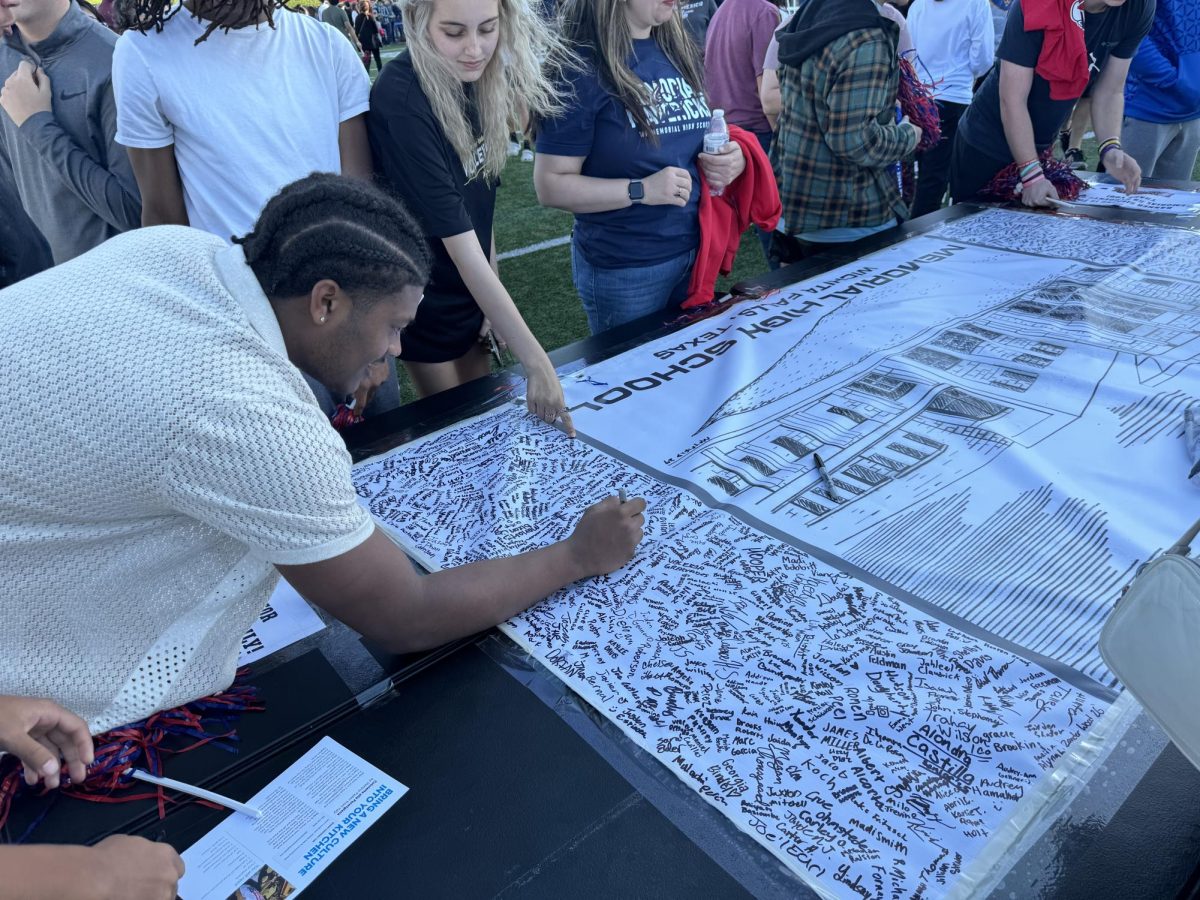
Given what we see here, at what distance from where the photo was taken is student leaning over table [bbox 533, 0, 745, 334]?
1.54 metres

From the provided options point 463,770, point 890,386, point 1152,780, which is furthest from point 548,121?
point 1152,780

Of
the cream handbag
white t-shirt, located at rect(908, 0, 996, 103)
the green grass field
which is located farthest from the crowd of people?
the green grass field

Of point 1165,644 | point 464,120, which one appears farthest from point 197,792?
point 464,120

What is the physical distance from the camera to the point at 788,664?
848mm

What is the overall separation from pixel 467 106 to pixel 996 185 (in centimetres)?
172

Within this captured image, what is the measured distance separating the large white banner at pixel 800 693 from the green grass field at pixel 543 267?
220 cm

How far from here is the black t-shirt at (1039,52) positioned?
2164mm

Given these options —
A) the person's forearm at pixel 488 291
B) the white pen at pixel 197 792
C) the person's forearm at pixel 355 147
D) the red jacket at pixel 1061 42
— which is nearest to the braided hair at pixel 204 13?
the person's forearm at pixel 355 147

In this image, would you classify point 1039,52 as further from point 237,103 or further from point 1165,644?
point 1165,644

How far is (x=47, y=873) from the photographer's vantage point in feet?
1.82

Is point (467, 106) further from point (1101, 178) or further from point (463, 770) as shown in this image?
point (1101, 178)

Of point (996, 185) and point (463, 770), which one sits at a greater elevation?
point (996, 185)

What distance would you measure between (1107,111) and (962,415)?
176 cm

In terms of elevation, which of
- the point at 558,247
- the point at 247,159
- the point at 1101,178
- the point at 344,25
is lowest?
the point at 558,247
